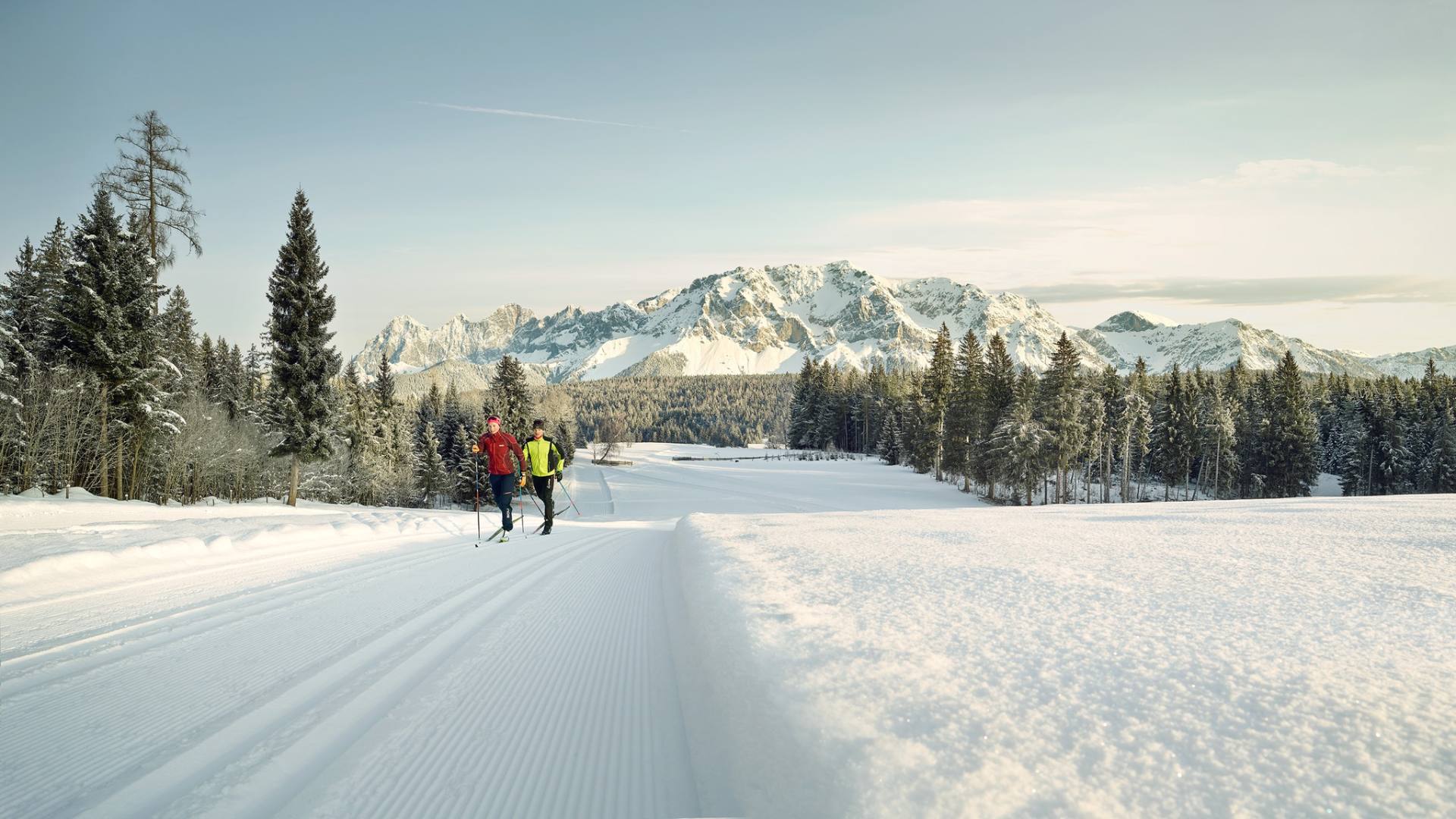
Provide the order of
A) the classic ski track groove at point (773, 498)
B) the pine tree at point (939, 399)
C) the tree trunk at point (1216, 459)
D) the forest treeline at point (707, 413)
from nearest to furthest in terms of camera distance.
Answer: the classic ski track groove at point (773, 498), the tree trunk at point (1216, 459), the pine tree at point (939, 399), the forest treeline at point (707, 413)

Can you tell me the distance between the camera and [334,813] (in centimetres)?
267

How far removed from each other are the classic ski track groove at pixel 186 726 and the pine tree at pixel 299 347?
25555 mm

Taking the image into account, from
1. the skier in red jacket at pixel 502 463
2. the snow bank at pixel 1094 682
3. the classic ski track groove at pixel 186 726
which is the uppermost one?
the skier in red jacket at pixel 502 463

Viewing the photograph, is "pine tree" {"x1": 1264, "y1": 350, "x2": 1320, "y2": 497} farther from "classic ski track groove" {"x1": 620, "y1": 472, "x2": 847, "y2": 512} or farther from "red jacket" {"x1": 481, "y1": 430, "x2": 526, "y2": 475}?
"red jacket" {"x1": 481, "y1": 430, "x2": 526, "y2": 475}

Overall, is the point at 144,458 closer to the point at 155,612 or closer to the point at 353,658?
the point at 155,612

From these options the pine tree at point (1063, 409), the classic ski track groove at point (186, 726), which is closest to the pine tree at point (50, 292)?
the classic ski track groove at point (186, 726)

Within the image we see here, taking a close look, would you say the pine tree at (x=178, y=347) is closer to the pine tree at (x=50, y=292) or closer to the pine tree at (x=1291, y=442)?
the pine tree at (x=50, y=292)

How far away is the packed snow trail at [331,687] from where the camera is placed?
9.43ft

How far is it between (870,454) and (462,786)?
9312 cm

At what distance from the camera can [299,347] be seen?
26672mm

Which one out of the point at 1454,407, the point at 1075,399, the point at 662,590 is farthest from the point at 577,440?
the point at 662,590

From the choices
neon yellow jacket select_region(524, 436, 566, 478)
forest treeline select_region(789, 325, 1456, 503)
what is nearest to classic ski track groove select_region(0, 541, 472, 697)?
neon yellow jacket select_region(524, 436, 566, 478)

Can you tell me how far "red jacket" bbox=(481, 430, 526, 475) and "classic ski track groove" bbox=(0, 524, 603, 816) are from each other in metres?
6.83

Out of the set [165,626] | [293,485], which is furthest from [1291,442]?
[165,626]
